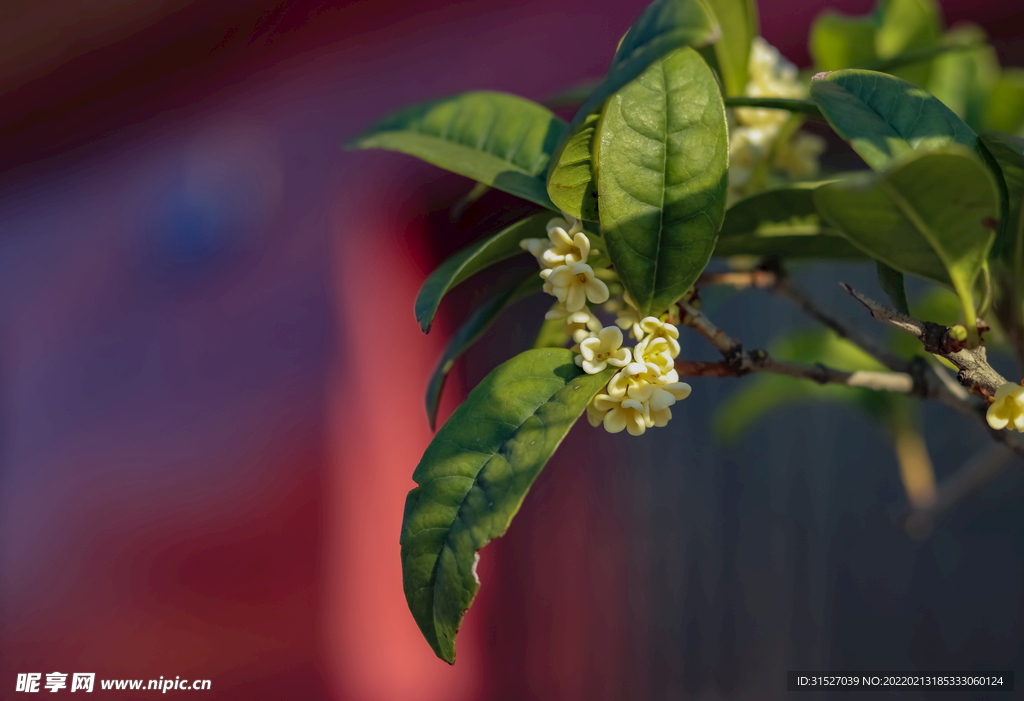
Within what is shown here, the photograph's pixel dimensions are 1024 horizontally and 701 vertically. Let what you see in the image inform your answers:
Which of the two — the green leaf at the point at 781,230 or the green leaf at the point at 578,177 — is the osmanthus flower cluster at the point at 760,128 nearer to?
the green leaf at the point at 781,230

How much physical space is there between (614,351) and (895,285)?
27 cm

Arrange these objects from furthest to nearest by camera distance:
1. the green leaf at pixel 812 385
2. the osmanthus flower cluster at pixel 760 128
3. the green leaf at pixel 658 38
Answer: the green leaf at pixel 812 385 < the osmanthus flower cluster at pixel 760 128 < the green leaf at pixel 658 38

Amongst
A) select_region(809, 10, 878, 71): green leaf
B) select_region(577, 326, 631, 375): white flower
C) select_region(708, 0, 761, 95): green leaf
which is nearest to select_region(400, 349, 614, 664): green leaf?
select_region(577, 326, 631, 375): white flower

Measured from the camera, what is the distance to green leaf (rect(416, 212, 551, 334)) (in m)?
0.55

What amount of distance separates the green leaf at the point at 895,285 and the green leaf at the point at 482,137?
328 mm

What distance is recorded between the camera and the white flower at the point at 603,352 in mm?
526

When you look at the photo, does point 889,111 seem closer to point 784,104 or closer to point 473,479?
point 784,104

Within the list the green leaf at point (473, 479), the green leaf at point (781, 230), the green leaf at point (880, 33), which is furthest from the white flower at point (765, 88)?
the green leaf at point (473, 479)

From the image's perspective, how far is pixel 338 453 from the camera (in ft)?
6.34

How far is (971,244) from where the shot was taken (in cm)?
46

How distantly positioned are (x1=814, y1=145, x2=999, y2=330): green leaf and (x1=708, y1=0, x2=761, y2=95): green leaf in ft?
1.28

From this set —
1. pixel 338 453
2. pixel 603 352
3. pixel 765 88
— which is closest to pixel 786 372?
pixel 603 352

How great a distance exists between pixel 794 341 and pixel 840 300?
0.99 meters

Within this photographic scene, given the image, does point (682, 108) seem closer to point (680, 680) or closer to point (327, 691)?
point (327, 691)
